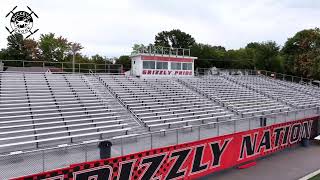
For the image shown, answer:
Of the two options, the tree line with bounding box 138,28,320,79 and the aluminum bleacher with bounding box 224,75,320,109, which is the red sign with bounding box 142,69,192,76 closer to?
the aluminum bleacher with bounding box 224,75,320,109

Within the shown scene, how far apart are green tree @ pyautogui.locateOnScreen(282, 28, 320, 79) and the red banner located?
100 ft

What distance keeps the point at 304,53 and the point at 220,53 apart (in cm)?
2077

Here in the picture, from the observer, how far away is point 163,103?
20.2 meters

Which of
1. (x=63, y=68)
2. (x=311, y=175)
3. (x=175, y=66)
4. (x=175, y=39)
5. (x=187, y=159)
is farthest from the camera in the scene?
(x=175, y=39)

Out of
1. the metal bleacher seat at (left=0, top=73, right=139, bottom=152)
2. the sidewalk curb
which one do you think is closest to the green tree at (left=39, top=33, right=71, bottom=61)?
the metal bleacher seat at (left=0, top=73, right=139, bottom=152)

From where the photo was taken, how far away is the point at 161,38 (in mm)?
76562

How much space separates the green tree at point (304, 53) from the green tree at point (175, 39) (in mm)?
27207

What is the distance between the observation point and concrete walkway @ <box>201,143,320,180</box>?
11.9 metres

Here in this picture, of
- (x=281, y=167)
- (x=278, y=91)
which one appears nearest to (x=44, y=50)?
(x=278, y=91)

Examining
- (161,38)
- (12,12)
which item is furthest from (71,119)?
(161,38)

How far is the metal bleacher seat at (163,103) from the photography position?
56.4 ft

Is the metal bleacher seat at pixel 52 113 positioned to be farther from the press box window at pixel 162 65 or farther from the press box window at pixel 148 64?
the press box window at pixel 162 65

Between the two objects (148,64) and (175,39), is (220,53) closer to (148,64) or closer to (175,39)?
(175,39)

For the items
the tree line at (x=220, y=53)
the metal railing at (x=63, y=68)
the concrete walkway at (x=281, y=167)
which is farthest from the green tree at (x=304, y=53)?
the concrete walkway at (x=281, y=167)
